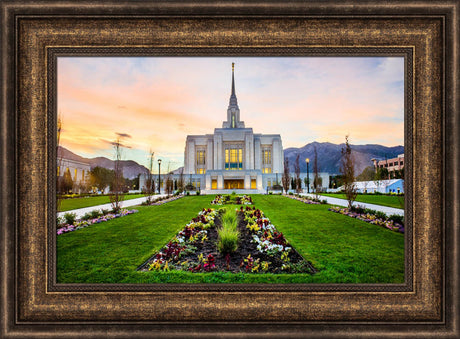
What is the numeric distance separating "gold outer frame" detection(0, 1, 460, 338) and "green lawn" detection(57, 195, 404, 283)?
1.00 ft

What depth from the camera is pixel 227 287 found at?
2115 mm

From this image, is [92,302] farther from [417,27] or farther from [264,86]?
[417,27]

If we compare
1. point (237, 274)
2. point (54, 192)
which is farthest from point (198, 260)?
point (54, 192)

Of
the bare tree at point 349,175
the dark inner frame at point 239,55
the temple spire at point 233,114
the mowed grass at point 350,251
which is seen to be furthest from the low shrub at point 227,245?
the temple spire at point 233,114

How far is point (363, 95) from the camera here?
2977 mm

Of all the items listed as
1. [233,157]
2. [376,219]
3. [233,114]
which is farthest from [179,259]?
[233,114]

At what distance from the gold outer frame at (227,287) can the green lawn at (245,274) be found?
1.00ft

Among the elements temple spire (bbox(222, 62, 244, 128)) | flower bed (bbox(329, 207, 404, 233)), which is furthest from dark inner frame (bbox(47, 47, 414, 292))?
temple spire (bbox(222, 62, 244, 128))

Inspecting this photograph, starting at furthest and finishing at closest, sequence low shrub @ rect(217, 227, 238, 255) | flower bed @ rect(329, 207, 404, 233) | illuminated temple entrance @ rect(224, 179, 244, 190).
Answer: illuminated temple entrance @ rect(224, 179, 244, 190), flower bed @ rect(329, 207, 404, 233), low shrub @ rect(217, 227, 238, 255)

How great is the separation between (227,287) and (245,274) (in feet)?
4.27

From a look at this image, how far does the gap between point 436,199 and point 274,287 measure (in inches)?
73.1

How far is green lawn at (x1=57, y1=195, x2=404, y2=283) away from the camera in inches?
124

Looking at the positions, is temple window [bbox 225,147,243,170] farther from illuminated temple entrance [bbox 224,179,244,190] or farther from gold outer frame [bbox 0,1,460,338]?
gold outer frame [bbox 0,1,460,338]

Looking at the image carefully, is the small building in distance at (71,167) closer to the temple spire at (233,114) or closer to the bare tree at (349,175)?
the bare tree at (349,175)
